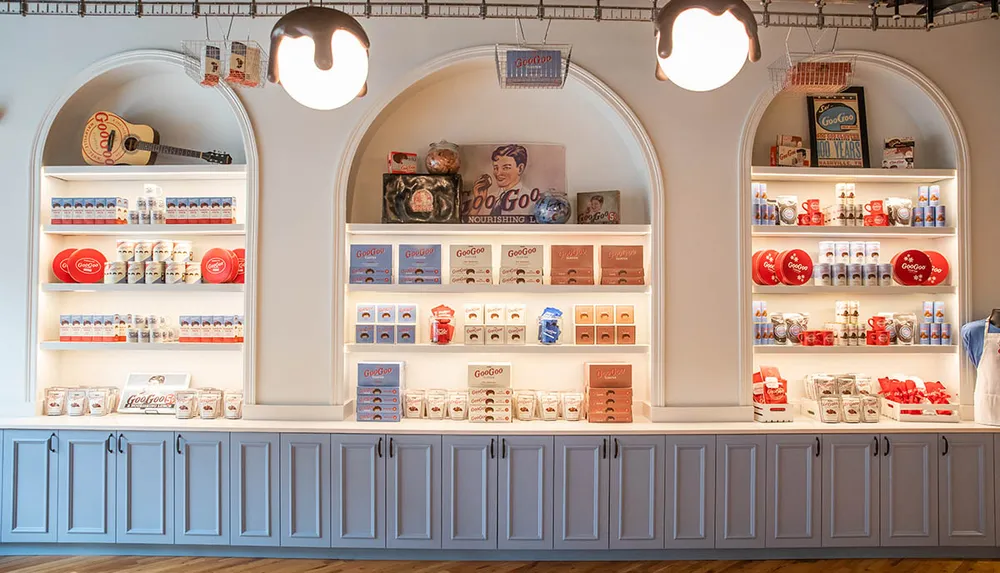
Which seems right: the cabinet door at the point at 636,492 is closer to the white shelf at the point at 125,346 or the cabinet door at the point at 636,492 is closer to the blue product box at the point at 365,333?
the blue product box at the point at 365,333

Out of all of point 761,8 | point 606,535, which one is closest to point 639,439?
point 606,535

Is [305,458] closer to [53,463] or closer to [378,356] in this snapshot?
[378,356]

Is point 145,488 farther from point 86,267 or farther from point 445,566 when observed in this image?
point 445,566

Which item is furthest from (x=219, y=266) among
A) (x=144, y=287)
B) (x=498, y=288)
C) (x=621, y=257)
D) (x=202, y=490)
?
(x=621, y=257)

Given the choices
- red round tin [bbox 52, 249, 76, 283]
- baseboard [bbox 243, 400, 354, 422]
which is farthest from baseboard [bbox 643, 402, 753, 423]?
red round tin [bbox 52, 249, 76, 283]

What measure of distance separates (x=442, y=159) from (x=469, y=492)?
2104 millimetres

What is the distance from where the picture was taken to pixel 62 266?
13.4 feet

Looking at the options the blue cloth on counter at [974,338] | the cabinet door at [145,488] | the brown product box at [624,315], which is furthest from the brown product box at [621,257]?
the cabinet door at [145,488]

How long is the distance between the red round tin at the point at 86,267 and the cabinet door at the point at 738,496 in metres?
4.11

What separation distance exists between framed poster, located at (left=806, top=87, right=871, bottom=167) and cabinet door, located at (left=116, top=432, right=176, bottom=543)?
14.9 ft

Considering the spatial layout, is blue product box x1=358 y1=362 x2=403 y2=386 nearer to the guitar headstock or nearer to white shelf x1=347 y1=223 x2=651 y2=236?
white shelf x1=347 y1=223 x2=651 y2=236

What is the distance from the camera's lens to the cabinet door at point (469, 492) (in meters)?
3.64

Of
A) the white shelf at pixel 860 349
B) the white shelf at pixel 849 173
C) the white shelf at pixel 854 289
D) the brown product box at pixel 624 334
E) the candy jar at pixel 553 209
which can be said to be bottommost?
the white shelf at pixel 860 349

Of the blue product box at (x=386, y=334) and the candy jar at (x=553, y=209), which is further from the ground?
the candy jar at (x=553, y=209)
